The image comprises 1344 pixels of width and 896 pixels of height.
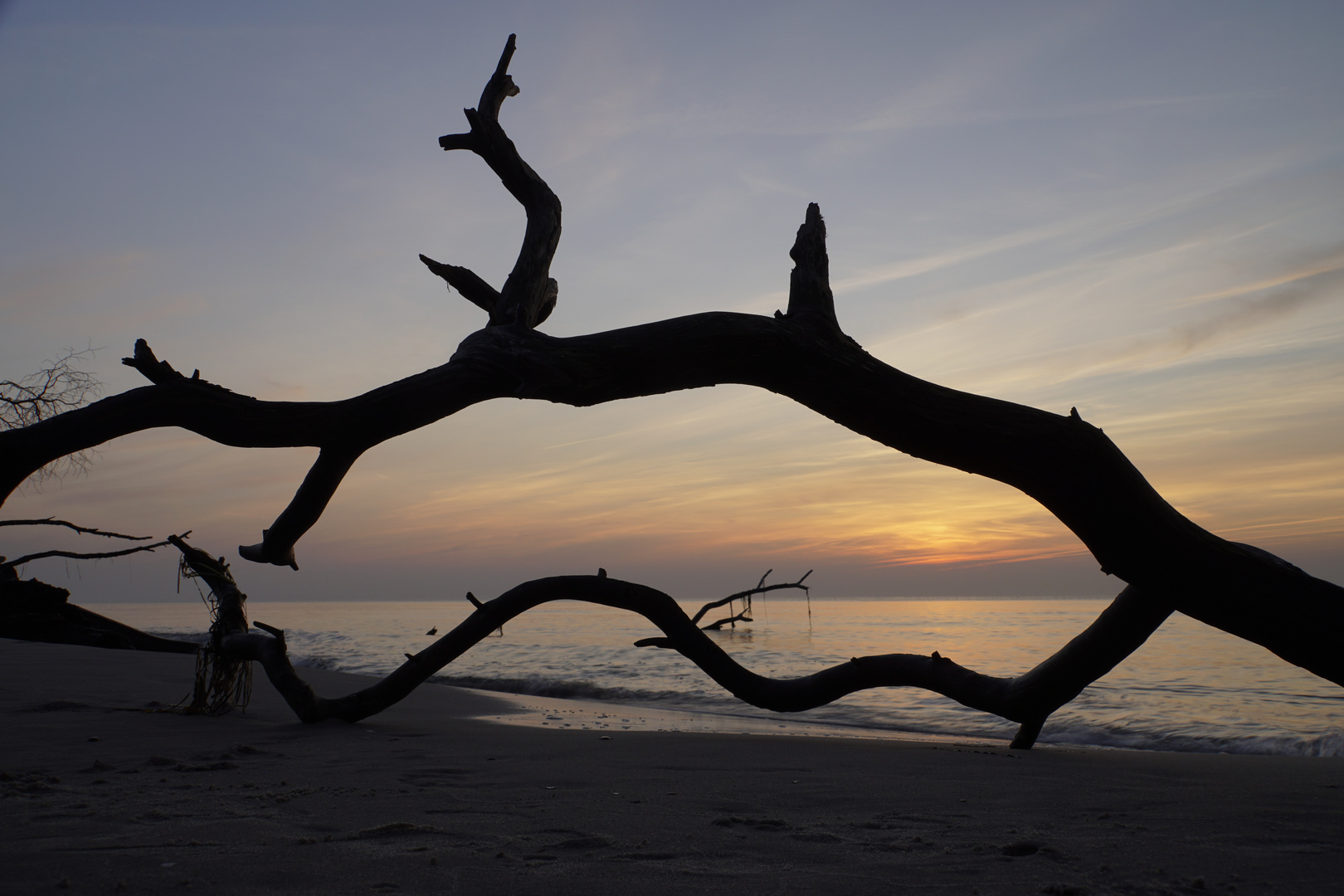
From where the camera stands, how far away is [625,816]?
11.0 ft

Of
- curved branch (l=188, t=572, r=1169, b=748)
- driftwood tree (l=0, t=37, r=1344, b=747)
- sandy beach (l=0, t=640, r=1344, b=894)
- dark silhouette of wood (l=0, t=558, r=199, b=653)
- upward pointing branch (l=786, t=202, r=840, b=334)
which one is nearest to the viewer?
sandy beach (l=0, t=640, r=1344, b=894)

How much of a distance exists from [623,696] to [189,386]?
10.7 m

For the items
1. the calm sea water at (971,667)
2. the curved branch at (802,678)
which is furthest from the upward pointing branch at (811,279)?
the calm sea water at (971,667)

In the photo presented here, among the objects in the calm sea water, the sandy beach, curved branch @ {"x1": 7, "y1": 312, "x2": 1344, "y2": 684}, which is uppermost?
curved branch @ {"x1": 7, "y1": 312, "x2": 1344, "y2": 684}

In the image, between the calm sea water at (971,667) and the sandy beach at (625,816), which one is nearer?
the sandy beach at (625,816)

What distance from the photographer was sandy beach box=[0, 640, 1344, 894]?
252 centimetres

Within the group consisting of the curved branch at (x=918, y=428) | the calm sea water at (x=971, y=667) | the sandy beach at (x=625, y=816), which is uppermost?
the curved branch at (x=918, y=428)

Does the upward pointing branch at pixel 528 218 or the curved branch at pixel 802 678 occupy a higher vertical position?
the upward pointing branch at pixel 528 218

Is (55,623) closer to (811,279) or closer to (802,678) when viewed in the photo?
(802,678)

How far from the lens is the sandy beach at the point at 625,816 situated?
8.25ft

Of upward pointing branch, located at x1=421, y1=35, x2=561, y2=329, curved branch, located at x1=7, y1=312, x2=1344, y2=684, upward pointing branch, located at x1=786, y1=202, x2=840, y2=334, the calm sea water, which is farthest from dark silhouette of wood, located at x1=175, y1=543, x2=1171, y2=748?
the calm sea water

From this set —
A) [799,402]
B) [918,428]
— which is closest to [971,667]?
[918,428]

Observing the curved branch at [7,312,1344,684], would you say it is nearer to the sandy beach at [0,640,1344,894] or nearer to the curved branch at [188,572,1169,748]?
the sandy beach at [0,640,1344,894]

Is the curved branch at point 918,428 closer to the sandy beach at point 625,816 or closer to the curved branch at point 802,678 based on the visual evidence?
the sandy beach at point 625,816
